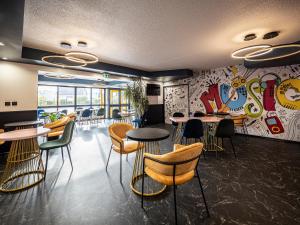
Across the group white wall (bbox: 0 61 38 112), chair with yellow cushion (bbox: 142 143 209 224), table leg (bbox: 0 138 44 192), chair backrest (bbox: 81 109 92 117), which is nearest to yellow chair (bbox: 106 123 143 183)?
chair with yellow cushion (bbox: 142 143 209 224)

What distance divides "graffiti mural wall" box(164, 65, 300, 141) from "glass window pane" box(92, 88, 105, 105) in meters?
6.60

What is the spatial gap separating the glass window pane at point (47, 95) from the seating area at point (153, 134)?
4.26 meters

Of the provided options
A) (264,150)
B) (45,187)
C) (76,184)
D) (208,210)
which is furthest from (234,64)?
(45,187)

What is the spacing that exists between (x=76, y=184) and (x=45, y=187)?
17.2 inches

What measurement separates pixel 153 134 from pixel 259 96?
4.83 m

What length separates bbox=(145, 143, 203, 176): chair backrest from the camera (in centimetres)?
138

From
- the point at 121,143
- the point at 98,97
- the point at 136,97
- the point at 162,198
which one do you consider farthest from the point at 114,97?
the point at 162,198

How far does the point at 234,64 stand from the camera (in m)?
5.40

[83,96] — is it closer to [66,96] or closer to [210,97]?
[66,96]

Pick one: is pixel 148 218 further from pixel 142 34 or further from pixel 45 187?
pixel 142 34

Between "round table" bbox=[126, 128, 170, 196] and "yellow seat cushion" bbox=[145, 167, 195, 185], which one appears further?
"round table" bbox=[126, 128, 170, 196]

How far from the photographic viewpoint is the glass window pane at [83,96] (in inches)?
359

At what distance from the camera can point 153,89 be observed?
25.6ft

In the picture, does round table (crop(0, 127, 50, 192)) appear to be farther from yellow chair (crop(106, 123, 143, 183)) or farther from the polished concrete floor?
yellow chair (crop(106, 123, 143, 183))
